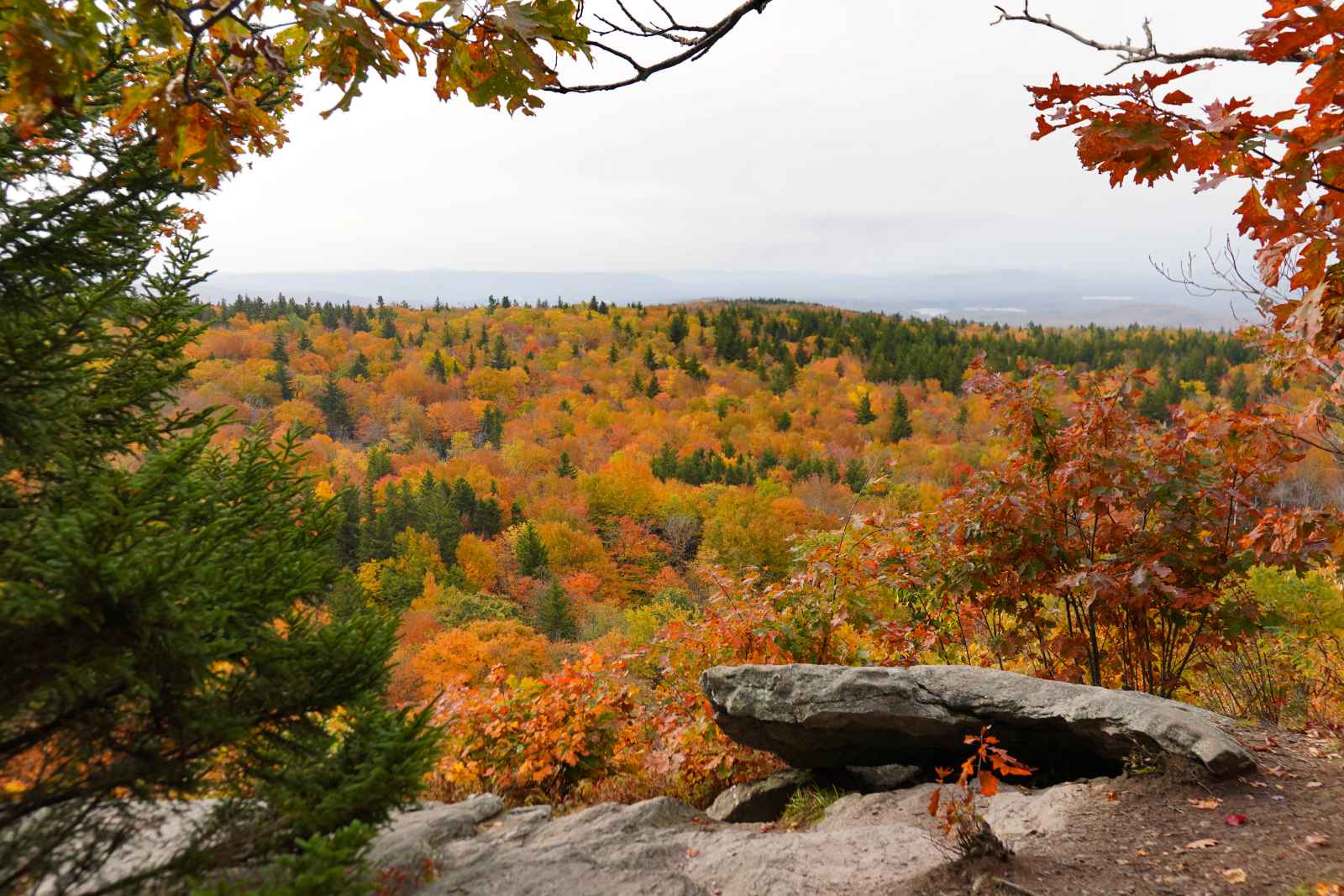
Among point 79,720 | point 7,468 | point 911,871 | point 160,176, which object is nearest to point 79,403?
point 7,468

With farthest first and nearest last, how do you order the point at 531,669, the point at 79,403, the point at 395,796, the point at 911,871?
1. the point at 531,669
2. the point at 911,871
3. the point at 79,403
4. the point at 395,796

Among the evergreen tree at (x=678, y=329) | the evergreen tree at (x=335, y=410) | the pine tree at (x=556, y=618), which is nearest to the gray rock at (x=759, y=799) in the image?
the pine tree at (x=556, y=618)

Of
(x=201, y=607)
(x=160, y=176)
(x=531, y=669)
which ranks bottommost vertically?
(x=531, y=669)

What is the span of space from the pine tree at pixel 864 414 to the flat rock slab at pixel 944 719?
98.2m

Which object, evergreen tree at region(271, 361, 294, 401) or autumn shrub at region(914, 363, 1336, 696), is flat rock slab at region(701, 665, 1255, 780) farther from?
evergreen tree at region(271, 361, 294, 401)

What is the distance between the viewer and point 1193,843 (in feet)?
10.7

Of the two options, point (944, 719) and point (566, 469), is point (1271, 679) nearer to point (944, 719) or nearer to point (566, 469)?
point (944, 719)

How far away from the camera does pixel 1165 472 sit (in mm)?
4727

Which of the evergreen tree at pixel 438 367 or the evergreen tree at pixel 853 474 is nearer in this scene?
the evergreen tree at pixel 853 474

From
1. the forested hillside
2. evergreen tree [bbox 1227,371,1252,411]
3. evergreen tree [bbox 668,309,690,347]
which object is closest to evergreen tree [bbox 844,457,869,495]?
the forested hillside

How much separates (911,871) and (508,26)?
388cm

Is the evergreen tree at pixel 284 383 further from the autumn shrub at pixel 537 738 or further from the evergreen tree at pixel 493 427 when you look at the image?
the autumn shrub at pixel 537 738

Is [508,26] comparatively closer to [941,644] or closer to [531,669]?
[941,644]

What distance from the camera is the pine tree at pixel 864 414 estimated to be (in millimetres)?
99688
